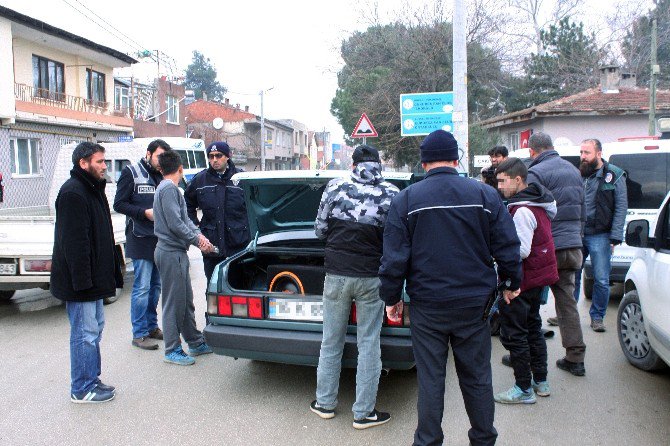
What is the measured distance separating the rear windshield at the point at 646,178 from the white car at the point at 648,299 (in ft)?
7.19

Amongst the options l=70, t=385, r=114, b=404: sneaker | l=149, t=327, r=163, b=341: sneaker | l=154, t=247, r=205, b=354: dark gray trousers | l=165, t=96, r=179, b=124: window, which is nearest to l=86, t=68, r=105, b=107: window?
l=165, t=96, r=179, b=124: window

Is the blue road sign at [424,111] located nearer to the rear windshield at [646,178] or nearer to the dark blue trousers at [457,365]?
the rear windshield at [646,178]

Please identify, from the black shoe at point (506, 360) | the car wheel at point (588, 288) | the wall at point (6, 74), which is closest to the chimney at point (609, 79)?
the car wheel at point (588, 288)

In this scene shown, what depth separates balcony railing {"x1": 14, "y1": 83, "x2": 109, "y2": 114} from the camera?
2164 cm

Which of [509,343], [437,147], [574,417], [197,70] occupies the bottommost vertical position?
[574,417]

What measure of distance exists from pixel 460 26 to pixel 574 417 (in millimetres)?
7876

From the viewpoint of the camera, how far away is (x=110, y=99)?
2903 cm

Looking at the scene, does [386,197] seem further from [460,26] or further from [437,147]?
[460,26]

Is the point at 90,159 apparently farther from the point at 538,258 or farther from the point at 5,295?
the point at 5,295

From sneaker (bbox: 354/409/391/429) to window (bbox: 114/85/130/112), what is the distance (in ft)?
94.0

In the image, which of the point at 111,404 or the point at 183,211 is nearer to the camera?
the point at 111,404

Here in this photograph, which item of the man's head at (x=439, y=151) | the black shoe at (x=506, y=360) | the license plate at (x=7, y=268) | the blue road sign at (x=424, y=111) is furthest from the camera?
the blue road sign at (x=424, y=111)

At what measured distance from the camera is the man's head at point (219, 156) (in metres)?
5.74

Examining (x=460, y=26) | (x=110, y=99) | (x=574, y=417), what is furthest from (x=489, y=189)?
(x=110, y=99)
